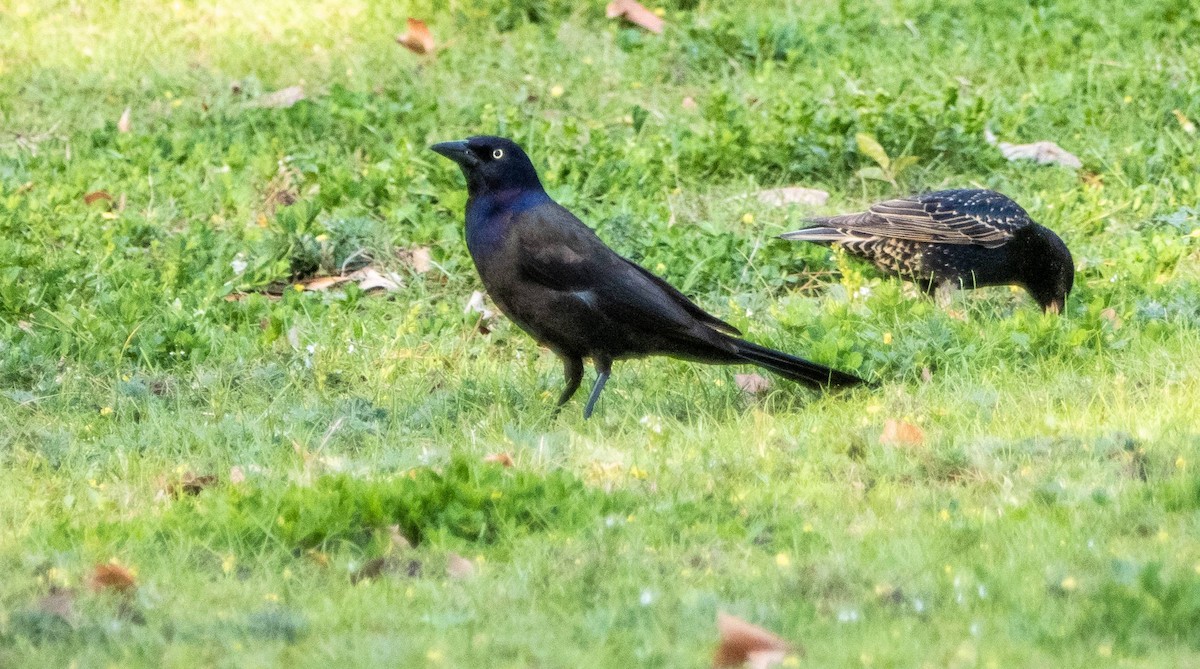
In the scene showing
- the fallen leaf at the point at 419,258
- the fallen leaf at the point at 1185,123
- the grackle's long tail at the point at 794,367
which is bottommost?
the fallen leaf at the point at 1185,123

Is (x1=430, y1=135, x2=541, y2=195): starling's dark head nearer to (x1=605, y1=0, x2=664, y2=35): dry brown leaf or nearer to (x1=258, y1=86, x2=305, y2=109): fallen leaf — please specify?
(x1=258, y1=86, x2=305, y2=109): fallen leaf

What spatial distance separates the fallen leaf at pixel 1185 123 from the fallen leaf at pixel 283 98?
16.6ft

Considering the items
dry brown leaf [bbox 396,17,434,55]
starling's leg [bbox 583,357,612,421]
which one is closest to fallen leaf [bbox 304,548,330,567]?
starling's leg [bbox 583,357,612,421]

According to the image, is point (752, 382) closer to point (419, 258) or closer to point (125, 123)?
point (419, 258)

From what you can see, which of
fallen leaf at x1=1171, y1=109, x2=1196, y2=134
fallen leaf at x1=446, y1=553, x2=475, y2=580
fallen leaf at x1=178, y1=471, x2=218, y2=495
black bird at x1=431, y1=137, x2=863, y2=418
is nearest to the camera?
fallen leaf at x1=446, y1=553, x2=475, y2=580

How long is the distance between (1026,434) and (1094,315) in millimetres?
1360

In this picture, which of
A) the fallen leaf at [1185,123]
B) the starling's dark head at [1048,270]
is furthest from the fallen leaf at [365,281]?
the fallen leaf at [1185,123]

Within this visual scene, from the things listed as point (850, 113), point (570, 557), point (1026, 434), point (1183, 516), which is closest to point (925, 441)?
point (1026, 434)

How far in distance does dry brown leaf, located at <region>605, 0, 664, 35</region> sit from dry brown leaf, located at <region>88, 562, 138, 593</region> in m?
7.26

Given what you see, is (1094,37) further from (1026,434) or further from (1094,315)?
(1026,434)

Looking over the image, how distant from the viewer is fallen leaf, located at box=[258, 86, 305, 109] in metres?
9.74

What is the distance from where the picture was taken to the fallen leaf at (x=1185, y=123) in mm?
9164

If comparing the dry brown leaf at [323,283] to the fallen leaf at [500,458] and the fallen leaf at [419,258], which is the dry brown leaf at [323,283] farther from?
the fallen leaf at [500,458]

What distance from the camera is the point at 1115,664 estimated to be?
3.43 metres
